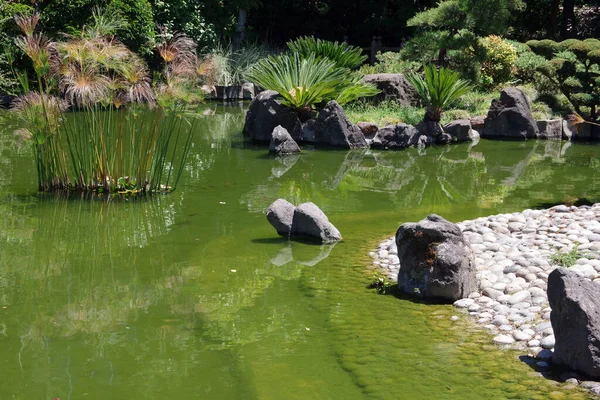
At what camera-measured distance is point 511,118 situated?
47.0 feet

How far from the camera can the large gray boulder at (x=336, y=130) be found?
13.1 metres

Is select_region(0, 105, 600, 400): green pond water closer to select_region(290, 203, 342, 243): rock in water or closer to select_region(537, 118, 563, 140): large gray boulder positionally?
select_region(290, 203, 342, 243): rock in water

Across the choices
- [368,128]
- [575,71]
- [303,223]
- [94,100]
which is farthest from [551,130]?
[94,100]

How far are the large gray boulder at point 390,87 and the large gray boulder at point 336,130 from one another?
258 cm

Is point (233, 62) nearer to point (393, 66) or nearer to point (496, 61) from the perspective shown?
point (393, 66)

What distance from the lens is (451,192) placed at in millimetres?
10039

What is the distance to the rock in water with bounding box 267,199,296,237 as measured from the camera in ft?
25.2

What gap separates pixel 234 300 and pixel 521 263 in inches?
89.1

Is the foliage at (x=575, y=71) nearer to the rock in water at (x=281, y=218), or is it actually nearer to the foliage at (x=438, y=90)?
the foliage at (x=438, y=90)

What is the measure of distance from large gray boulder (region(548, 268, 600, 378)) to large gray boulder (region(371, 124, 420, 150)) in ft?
28.7

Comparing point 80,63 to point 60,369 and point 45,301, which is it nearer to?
point 45,301

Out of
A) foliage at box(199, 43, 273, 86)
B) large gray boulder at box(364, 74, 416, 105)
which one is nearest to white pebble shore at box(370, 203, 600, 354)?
large gray boulder at box(364, 74, 416, 105)

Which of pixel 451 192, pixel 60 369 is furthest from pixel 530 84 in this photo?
pixel 60 369

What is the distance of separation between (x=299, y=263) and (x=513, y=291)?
6.26 feet
